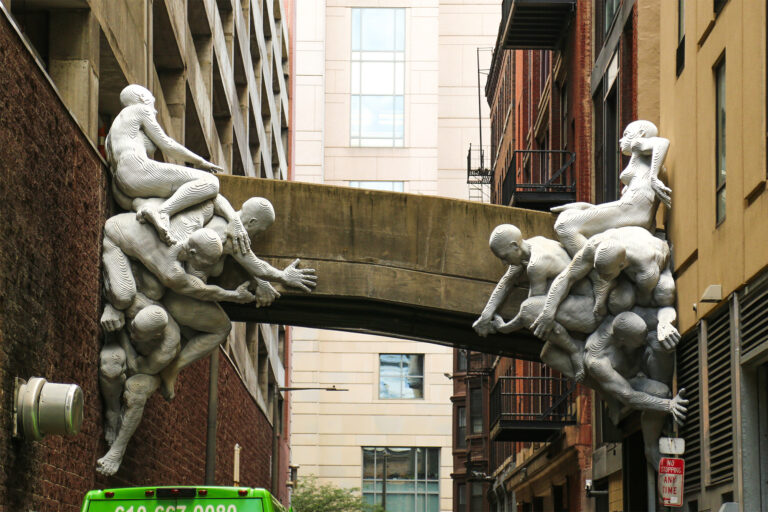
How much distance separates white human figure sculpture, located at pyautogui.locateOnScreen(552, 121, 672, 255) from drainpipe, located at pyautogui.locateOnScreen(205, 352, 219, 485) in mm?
8405

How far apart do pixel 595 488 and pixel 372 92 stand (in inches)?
2284

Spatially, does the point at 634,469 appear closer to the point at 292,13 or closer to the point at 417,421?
the point at 292,13

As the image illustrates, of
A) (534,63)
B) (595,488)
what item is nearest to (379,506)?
(534,63)

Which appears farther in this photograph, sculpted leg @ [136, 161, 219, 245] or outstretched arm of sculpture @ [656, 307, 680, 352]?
outstretched arm of sculpture @ [656, 307, 680, 352]

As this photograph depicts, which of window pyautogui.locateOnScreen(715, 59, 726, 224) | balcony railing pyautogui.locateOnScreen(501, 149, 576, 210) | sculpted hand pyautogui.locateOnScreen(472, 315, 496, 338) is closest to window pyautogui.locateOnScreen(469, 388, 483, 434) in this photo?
balcony railing pyautogui.locateOnScreen(501, 149, 576, 210)

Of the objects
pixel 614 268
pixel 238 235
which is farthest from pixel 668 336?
pixel 238 235

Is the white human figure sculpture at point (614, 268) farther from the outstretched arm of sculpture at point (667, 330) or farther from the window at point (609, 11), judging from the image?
the window at point (609, 11)

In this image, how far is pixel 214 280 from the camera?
1941cm

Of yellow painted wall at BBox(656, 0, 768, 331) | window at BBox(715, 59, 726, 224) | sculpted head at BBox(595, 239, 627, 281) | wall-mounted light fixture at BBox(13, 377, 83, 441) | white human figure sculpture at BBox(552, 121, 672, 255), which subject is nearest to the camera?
wall-mounted light fixture at BBox(13, 377, 83, 441)

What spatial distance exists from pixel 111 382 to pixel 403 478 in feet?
205

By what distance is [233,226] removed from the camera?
62.0 ft

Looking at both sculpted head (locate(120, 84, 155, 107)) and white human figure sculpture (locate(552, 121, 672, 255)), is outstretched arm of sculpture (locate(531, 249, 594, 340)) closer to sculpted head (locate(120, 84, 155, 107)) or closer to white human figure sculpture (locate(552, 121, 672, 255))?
white human figure sculpture (locate(552, 121, 672, 255))

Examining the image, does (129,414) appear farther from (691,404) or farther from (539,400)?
(539,400)

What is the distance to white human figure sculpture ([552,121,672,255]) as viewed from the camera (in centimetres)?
1933
